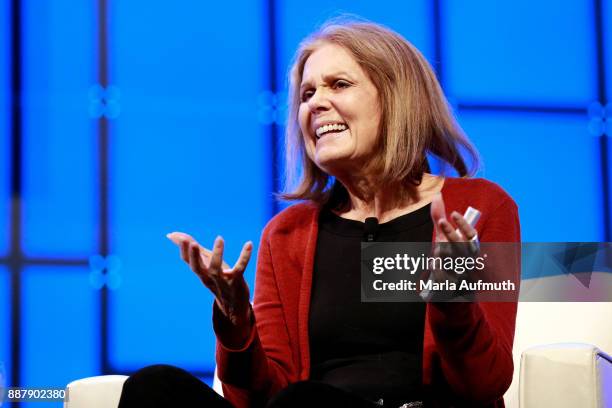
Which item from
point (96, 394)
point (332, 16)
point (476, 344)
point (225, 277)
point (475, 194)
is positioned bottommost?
point (96, 394)

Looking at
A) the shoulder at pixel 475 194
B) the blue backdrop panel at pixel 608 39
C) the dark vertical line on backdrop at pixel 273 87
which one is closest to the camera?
the shoulder at pixel 475 194

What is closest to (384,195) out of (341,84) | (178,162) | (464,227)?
(341,84)

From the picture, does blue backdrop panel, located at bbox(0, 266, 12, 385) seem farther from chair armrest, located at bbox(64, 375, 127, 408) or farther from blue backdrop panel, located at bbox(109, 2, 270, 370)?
chair armrest, located at bbox(64, 375, 127, 408)

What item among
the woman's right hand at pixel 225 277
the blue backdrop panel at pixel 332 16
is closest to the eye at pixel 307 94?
the woman's right hand at pixel 225 277

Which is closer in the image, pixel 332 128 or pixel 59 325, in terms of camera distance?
pixel 332 128

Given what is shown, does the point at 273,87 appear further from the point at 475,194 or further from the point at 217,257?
the point at 217,257

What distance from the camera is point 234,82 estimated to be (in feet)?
8.32

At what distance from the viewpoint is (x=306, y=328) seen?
1532 mm

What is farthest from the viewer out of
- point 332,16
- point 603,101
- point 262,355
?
point 603,101

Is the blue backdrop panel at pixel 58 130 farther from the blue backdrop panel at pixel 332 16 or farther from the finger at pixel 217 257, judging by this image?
the finger at pixel 217 257

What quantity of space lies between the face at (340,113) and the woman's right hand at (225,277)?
0.33 metres

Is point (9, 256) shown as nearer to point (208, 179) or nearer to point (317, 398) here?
point (208, 179)

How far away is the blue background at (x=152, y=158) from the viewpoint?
7.88ft

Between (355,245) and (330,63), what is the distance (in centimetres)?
34
